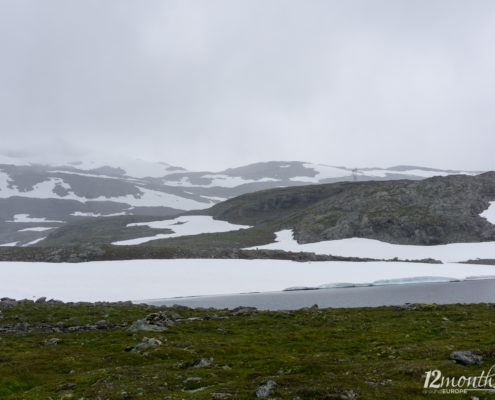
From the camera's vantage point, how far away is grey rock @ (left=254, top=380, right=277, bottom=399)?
15.2 metres

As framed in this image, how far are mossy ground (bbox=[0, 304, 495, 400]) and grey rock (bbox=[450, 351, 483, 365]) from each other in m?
0.48

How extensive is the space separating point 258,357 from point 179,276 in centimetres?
6008

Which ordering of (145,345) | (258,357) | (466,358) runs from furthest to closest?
(145,345) → (258,357) → (466,358)

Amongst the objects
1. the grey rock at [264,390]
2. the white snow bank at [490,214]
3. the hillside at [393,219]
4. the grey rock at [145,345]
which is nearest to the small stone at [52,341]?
the grey rock at [145,345]

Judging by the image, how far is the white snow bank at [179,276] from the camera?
238 feet

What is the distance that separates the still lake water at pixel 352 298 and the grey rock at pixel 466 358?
3659 centimetres

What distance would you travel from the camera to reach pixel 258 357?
2423 centimetres

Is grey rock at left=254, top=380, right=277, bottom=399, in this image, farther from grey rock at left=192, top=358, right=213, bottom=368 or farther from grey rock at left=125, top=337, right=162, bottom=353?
grey rock at left=125, top=337, right=162, bottom=353

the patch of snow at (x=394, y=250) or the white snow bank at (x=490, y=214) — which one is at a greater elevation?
the white snow bank at (x=490, y=214)

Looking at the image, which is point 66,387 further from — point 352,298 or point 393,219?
point 393,219

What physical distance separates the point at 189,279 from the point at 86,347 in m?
52.2

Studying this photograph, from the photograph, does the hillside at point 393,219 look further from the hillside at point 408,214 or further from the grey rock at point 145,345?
the grey rock at point 145,345

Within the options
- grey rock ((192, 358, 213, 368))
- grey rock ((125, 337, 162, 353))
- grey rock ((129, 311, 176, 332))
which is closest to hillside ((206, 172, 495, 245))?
grey rock ((129, 311, 176, 332))

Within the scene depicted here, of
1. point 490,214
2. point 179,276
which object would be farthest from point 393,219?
point 179,276
